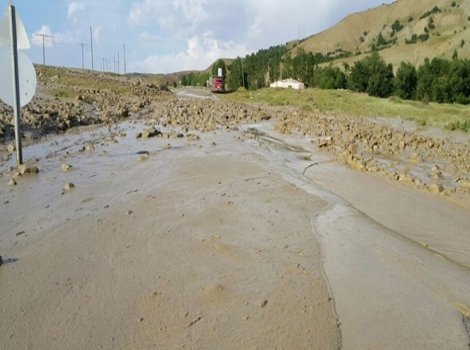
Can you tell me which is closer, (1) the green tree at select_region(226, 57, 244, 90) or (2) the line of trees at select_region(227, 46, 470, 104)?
(2) the line of trees at select_region(227, 46, 470, 104)

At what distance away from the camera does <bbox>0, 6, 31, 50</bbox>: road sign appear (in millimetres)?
8906

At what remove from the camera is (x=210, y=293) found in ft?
13.9

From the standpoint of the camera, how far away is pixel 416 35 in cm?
14012

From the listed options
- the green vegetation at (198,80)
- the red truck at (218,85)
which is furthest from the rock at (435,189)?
the green vegetation at (198,80)

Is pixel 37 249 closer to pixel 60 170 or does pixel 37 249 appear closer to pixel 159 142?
pixel 60 170

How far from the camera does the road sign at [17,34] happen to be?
891 cm

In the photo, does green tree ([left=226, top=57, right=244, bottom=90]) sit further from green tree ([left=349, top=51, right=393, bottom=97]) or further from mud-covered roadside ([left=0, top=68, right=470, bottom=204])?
mud-covered roadside ([left=0, top=68, right=470, bottom=204])

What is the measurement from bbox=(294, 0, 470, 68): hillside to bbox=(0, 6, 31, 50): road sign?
82205 millimetres

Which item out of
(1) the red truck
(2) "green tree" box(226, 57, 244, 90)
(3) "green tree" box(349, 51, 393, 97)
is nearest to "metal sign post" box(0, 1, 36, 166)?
(3) "green tree" box(349, 51, 393, 97)

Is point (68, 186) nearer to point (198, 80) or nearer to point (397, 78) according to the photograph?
point (397, 78)

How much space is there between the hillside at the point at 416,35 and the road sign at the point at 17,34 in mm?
82205

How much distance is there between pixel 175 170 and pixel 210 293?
5.49 m

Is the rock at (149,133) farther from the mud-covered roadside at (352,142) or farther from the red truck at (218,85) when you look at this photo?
the red truck at (218,85)

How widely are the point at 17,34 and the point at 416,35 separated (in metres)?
150
